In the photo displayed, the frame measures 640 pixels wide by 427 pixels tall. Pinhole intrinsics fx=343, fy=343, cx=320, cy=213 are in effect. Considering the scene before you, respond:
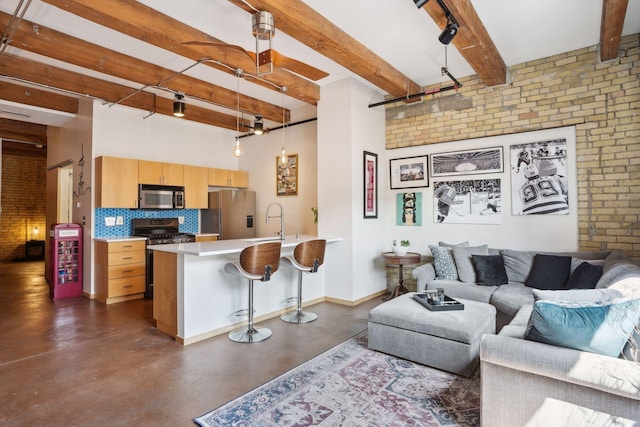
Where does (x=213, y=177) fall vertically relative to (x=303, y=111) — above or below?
below

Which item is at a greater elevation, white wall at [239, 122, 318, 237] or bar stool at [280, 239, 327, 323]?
white wall at [239, 122, 318, 237]

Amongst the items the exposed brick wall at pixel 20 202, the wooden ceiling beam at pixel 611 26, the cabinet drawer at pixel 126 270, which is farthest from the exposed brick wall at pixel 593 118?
the exposed brick wall at pixel 20 202

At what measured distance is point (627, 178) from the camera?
3.74 m

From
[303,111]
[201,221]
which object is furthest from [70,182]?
[303,111]

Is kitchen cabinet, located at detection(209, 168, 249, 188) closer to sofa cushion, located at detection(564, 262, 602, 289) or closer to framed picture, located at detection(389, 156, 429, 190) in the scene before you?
framed picture, located at detection(389, 156, 429, 190)

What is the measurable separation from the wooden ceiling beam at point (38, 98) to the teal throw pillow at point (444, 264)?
6.10 m

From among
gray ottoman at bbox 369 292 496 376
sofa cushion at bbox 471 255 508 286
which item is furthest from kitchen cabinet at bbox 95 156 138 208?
sofa cushion at bbox 471 255 508 286

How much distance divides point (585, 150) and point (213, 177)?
5.74 m

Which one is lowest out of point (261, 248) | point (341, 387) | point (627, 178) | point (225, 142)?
point (341, 387)

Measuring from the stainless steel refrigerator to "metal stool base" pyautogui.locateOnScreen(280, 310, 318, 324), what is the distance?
2.64 metres

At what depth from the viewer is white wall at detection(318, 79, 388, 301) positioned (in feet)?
16.0

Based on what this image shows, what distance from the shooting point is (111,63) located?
398 centimetres

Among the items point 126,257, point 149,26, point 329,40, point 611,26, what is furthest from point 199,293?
point 611,26

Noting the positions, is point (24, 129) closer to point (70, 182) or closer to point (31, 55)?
point (70, 182)
